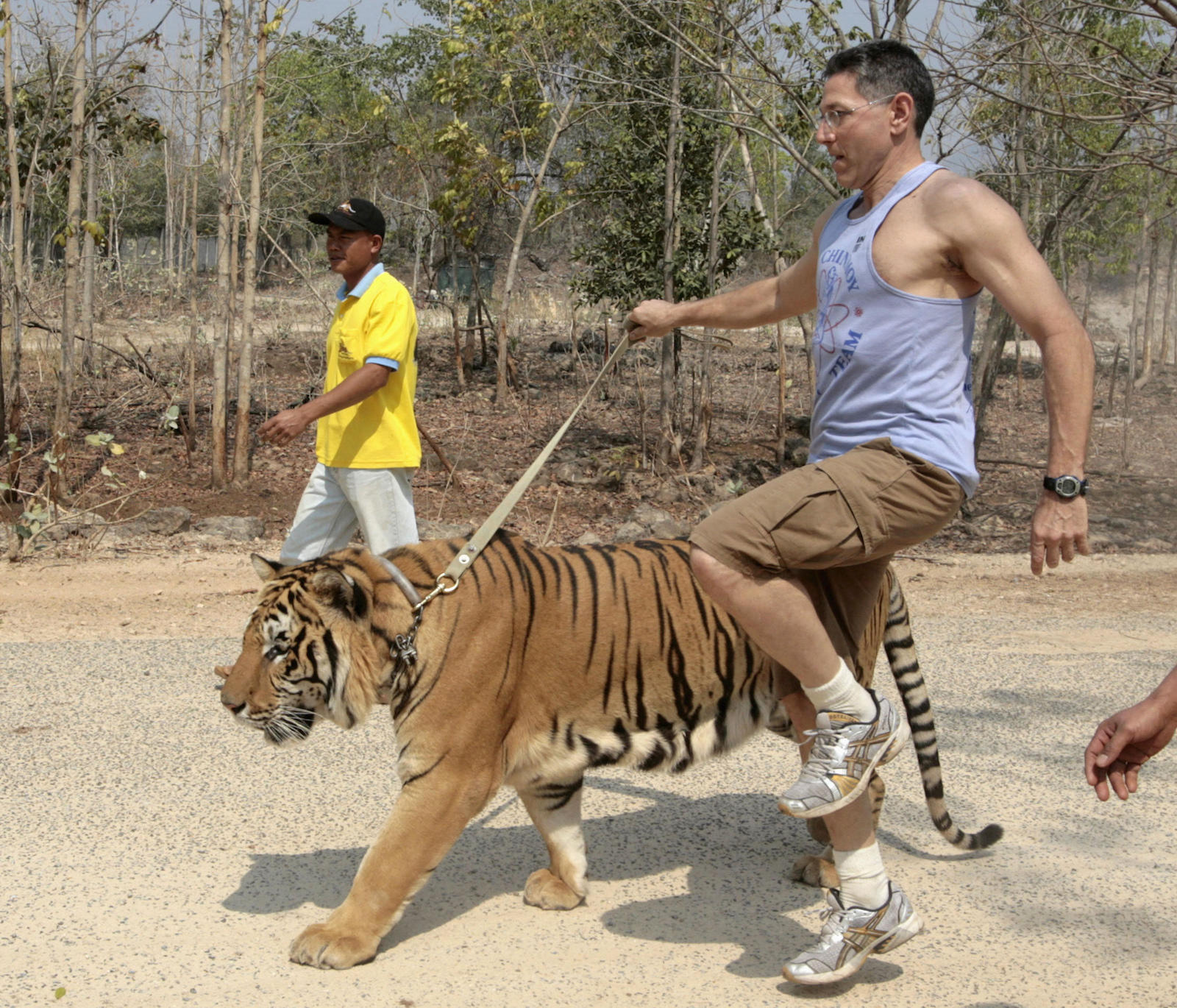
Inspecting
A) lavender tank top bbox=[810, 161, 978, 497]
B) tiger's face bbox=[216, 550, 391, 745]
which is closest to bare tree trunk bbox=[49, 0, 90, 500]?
tiger's face bbox=[216, 550, 391, 745]

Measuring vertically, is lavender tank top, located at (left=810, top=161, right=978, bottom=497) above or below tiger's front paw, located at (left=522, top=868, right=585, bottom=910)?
above

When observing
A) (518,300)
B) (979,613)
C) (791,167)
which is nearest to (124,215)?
(518,300)

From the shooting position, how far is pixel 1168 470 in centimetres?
1667

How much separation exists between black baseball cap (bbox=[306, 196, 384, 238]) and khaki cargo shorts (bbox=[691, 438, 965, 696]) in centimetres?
282

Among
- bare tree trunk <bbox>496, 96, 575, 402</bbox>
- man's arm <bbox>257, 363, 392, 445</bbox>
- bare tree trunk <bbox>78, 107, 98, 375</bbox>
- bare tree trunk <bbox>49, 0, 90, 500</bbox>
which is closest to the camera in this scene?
man's arm <bbox>257, 363, 392, 445</bbox>

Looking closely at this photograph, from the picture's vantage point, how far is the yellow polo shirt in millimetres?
5305

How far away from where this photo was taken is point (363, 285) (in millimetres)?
5484

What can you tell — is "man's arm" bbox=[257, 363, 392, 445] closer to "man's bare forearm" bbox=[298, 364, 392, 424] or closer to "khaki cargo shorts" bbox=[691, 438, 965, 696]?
"man's bare forearm" bbox=[298, 364, 392, 424]

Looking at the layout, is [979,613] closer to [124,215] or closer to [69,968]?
[69,968]

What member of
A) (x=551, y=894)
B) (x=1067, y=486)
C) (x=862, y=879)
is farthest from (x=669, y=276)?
(x=1067, y=486)

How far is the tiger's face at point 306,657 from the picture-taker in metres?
3.71

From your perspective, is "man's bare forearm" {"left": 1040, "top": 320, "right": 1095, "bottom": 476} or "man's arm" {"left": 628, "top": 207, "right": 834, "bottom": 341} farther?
"man's arm" {"left": 628, "top": 207, "right": 834, "bottom": 341}

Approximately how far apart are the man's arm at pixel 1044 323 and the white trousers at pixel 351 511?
2.83 metres

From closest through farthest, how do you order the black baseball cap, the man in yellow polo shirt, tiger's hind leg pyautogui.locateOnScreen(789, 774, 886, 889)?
1. tiger's hind leg pyautogui.locateOnScreen(789, 774, 886, 889)
2. the man in yellow polo shirt
3. the black baseball cap
